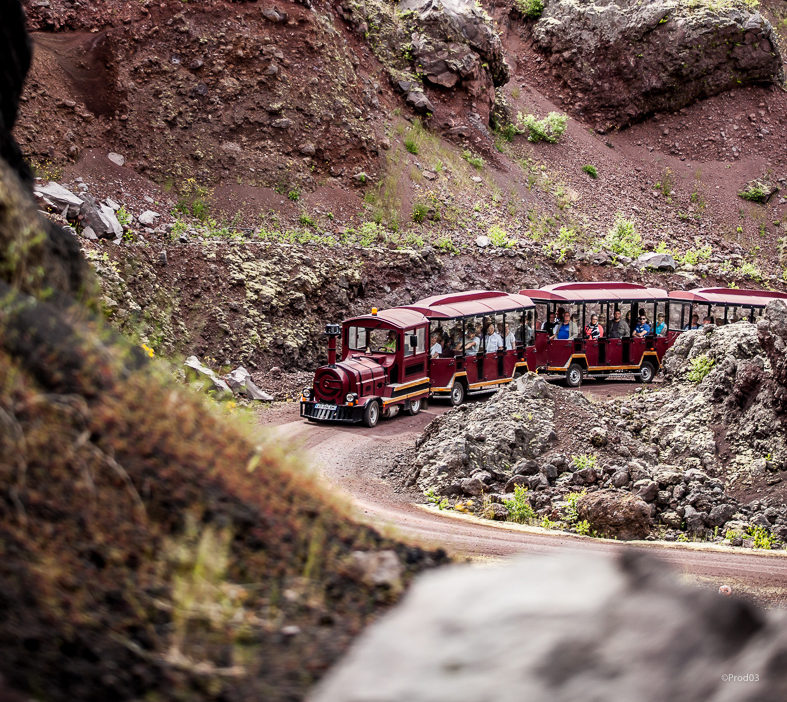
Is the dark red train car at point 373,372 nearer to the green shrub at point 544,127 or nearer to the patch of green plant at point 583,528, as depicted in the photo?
the patch of green plant at point 583,528

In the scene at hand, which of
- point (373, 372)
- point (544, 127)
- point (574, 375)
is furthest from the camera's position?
point (544, 127)

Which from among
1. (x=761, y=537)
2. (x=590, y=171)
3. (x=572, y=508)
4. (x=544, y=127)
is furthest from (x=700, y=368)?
(x=544, y=127)

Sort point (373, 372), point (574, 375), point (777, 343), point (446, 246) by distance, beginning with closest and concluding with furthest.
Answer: point (777, 343) < point (373, 372) < point (574, 375) < point (446, 246)

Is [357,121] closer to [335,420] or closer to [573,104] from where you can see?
[335,420]

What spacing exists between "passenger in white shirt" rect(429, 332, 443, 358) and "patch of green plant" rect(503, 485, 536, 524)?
9.70 m

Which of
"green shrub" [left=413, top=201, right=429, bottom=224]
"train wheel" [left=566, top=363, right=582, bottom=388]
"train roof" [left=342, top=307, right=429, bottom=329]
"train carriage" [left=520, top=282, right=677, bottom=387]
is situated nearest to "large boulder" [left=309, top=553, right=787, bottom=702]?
"train roof" [left=342, top=307, right=429, bottom=329]

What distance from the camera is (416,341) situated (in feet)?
79.3

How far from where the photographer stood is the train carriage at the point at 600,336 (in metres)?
28.5

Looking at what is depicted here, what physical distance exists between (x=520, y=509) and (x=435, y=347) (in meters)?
10.3

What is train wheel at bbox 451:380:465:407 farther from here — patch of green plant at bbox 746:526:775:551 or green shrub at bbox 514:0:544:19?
green shrub at bbox 514:0:544:19

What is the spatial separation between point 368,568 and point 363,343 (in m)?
19.4

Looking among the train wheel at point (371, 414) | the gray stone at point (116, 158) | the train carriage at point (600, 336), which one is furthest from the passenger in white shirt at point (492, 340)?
the gray stone at point (116, 158)

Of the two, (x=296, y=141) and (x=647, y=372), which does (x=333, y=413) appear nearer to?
(x=647, y=372)

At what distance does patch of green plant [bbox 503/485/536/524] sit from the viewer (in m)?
15.1
